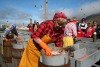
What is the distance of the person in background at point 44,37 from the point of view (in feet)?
9.42

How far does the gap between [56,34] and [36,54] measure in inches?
20.4

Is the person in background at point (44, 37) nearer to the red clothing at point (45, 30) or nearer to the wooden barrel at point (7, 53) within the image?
the red clothing at point (45, 30)

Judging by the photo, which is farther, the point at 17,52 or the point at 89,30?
the point at 89,30

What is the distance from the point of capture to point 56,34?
3174mm

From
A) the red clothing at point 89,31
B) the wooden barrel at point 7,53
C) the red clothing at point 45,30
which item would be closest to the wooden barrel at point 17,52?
the wooden barrel at point 7,53

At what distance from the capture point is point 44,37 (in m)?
3.08

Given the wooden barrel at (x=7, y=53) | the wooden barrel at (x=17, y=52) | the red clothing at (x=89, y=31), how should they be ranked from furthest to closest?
the red clothing at (x=89, y=31) < the wooden barrel at (x=7, y=53) < the wooden barrel at (x=17, y=52)

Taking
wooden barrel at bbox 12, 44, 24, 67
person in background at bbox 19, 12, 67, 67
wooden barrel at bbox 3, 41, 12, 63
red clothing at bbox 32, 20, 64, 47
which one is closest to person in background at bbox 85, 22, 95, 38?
wooden barrel at bbox 3, 41, 12, 63

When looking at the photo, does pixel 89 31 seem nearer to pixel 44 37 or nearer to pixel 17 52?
pixel 17 52

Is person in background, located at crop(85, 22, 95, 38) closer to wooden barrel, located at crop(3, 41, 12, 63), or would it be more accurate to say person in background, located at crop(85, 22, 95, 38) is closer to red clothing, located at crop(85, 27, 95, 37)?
red clothing, located at crop(85, 27, 95, 37)

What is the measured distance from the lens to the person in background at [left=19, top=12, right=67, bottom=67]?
287 centimetres

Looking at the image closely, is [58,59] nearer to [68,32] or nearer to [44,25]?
[44,25]

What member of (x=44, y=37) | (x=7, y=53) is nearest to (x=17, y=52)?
(x=7, y=53)

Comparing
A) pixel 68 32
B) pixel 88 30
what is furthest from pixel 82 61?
pixel 88 30
